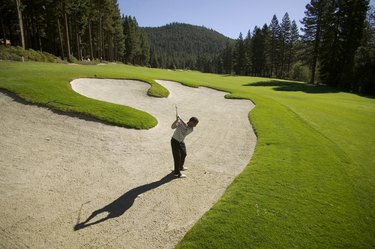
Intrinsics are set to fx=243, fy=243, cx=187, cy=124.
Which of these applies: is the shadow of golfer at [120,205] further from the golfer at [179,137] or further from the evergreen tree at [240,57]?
the evergreen tree at [240,57]

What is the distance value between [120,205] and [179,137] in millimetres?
2991

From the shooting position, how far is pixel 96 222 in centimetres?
627

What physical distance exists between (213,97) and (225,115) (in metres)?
6.05

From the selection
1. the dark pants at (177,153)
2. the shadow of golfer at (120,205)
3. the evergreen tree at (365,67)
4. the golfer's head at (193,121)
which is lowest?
the shadow of golfer at (120,205)

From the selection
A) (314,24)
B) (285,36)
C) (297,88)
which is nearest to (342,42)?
(314,24)

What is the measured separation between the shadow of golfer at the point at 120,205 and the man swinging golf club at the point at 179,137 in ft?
2.63

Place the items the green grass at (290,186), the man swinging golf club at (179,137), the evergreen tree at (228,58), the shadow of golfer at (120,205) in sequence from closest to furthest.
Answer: the green grass at (290,186), the shadow of golfer at (120,205), the man swinging golf club at (179,137), the evergreen tree at (228,58)

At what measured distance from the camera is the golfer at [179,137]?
8.64 m

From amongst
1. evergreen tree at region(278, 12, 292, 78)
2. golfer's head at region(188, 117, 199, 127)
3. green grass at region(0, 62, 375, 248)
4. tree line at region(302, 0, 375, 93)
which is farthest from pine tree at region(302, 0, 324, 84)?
golfer's head at region(188, 117, 199, 127)

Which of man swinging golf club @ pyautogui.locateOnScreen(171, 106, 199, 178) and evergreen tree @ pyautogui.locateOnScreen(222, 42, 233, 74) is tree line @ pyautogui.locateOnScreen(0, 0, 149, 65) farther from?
evergreen tree @ pyautogui.locateOnScreen(222, 42, 233, 74)

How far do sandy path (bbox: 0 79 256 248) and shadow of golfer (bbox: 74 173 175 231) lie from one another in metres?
0.03

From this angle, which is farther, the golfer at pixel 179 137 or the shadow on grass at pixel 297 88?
the shadow on grass at pixel 297 88

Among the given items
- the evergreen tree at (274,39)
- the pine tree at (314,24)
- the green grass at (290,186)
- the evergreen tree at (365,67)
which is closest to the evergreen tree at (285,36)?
the evergreen tree at (274,39)

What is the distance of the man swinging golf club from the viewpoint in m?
8.63
